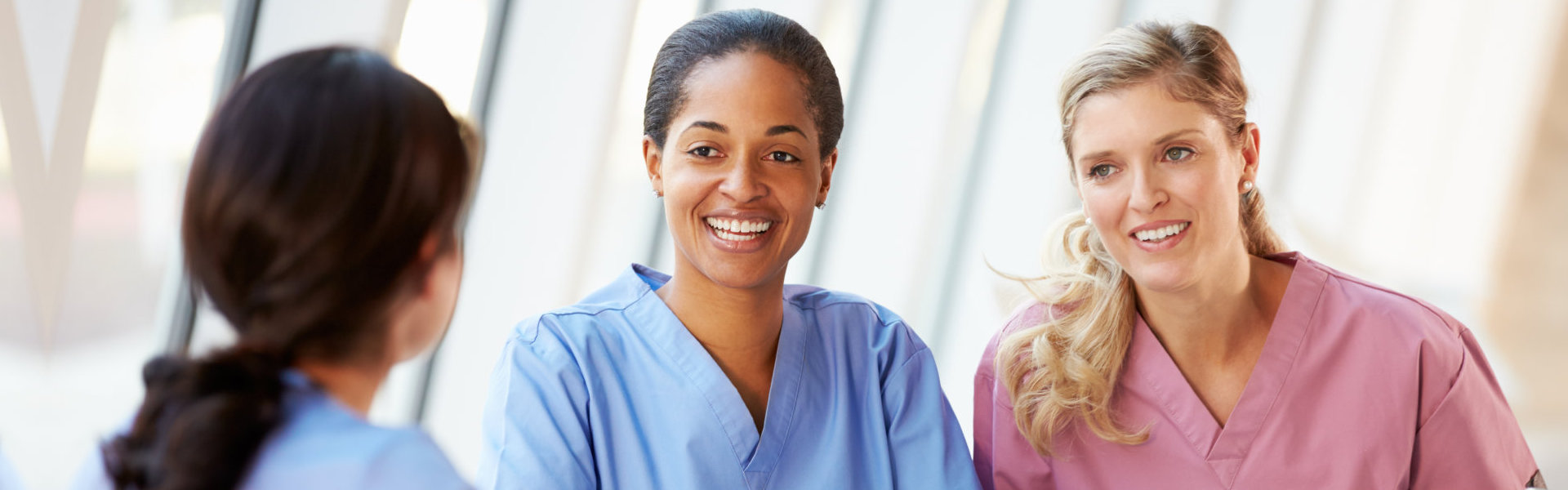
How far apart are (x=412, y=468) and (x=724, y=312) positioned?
2.43 ft

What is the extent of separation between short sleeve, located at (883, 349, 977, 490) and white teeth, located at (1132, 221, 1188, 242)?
0.36 m

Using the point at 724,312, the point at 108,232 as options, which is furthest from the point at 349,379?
the point at 108,232

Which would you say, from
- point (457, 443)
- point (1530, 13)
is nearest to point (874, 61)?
point (457, 443)

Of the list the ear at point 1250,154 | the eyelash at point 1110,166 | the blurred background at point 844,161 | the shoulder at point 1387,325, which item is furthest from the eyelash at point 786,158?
the shoulder at point 1387,325

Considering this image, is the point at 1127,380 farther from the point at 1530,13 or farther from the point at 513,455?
the point at 1530,13

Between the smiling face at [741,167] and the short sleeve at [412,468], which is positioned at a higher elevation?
the smiling face at [741,167]

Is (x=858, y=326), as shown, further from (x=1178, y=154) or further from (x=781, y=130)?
(x=1178, y=154)

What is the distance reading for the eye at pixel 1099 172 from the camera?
5.30 feet

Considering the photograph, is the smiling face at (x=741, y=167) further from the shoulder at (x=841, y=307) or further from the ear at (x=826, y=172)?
the shoulder at (x=841, y=307)

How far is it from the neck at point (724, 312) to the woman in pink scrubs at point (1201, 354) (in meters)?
0.42

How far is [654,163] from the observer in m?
1.50

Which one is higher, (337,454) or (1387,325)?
(1387,325)

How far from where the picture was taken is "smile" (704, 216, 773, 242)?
4.66ft

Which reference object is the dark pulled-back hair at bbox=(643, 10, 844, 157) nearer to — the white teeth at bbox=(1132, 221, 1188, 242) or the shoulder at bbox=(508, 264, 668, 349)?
the shoulder at bbox=(508, 264, 668, 349)
